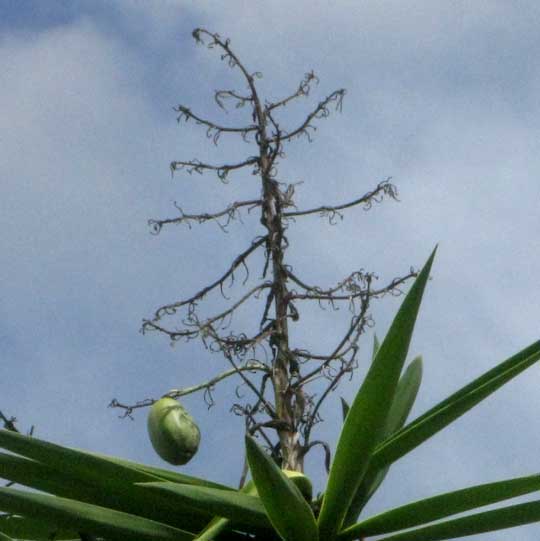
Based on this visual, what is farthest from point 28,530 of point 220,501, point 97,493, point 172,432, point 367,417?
point 367,417

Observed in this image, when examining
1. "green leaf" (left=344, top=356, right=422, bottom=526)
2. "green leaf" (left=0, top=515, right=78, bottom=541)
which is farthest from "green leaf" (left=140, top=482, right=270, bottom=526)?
"green leaf" (left=0, top=515, right=78, bottom=541)

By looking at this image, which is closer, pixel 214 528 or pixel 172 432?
pixel 214 528

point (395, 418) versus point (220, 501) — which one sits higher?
point (395, 418)

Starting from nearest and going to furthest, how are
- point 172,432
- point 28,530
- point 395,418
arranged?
point 28,530, point 395,418, point 172,432

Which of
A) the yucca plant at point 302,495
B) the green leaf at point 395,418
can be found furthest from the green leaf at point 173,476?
the green leaf at point 395,418

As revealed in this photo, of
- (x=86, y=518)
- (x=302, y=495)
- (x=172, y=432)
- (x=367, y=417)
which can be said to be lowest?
(x=86, y=518)

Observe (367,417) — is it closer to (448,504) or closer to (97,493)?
(448,504)

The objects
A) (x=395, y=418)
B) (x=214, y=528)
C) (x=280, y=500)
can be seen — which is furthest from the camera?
(x=395, y=418)

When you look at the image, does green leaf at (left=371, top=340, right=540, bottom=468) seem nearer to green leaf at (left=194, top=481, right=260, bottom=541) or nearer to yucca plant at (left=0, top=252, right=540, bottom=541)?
yucca plant at (left=0, top=252, right=540, bottom=541)
